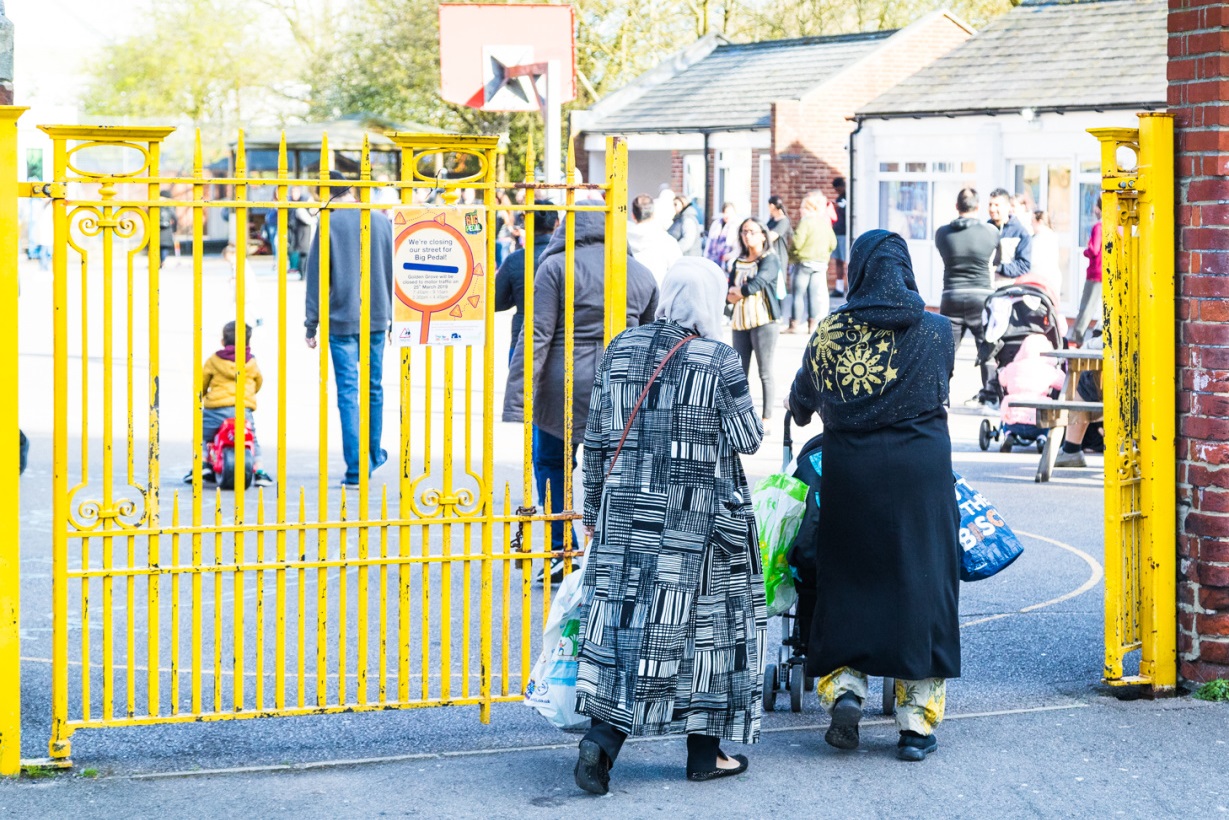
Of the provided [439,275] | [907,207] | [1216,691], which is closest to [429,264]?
[439,275]

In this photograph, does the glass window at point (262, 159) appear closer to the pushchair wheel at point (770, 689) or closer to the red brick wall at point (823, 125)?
the red brick wall at point (823, 125)

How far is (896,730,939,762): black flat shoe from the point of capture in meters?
5.32

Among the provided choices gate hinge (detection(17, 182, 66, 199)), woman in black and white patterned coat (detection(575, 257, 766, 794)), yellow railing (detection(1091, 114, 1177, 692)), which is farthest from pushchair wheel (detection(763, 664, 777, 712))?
gate hinge (detection(17, 182, 66, 199))

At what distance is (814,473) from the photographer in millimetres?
5602

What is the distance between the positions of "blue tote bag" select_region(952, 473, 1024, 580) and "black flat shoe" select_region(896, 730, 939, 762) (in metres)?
0.57

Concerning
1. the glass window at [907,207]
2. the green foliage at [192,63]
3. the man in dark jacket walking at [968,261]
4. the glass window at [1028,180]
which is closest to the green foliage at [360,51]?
the green foliage at [192,63]

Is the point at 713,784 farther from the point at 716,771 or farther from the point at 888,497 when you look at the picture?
the point at 888,497

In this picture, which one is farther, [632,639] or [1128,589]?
[1128,589]

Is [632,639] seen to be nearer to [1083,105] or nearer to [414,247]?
[414,247]

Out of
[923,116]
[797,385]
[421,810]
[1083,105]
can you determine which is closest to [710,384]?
[797,385]

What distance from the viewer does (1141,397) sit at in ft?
19.6

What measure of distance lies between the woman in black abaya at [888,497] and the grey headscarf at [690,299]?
1.24 feet

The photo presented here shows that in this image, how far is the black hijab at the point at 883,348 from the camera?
17.1ft

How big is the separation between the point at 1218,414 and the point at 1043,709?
1.18 meters
